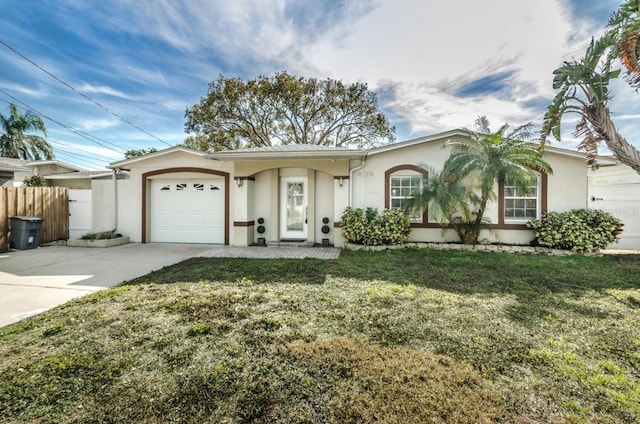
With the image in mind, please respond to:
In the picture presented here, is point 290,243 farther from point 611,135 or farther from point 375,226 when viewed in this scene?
point 611,135

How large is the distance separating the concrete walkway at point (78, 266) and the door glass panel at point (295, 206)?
3.80ft

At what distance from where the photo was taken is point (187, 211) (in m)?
11.0

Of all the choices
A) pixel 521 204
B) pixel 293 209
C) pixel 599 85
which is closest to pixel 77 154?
pixel 293 209

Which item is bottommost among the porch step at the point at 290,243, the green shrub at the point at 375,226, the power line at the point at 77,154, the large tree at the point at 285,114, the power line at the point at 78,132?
the porch step at the point at 290,243

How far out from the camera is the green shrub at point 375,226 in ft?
30.5

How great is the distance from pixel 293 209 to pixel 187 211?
4007 millimetres

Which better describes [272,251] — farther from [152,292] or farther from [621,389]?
[621,389]

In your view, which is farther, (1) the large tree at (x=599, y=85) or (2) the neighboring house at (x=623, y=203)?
(2) the neighboring house at (x=623, y=203)

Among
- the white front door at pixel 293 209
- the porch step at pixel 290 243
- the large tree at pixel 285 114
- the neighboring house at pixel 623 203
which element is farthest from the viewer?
the large tree at pixel 285 114

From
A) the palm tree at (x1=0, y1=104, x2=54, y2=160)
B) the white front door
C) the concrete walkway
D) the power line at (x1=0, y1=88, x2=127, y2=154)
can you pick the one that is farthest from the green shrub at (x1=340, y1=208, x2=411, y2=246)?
the palm tree at (x1=0, y1=104, x2=54, y2=160)

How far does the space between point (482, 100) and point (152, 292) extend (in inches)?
513

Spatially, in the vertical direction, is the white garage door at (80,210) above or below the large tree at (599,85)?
below

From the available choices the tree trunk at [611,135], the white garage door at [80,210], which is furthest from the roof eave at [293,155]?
the white garage door at [80,210]

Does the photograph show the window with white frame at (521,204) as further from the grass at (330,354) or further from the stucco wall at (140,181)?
the stucco wall at (140,181)
